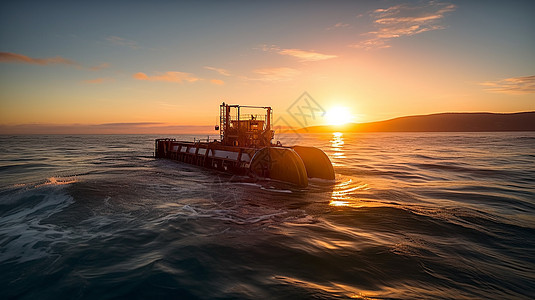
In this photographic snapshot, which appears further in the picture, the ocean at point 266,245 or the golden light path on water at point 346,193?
the golden light path on water at point 346,193

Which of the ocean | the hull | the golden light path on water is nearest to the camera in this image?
the ocean

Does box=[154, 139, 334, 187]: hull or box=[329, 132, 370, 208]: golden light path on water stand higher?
box=[154, 139, 334, 187]: hull

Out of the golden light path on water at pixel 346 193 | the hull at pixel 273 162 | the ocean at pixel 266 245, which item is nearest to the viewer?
the ocean at pixel 266 245

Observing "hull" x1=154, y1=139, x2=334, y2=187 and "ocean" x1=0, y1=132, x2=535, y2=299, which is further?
"hull" x1=154, y1=139, x2=334, y2=187

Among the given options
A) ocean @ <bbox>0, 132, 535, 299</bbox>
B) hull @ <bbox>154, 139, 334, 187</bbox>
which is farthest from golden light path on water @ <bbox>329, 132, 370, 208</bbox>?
hull @ <bbox>154, 139, 334, 187</bbox>

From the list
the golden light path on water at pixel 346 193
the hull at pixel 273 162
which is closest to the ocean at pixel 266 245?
the golden light path on water at pixel 346 193

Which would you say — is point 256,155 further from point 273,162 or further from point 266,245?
point 266,245

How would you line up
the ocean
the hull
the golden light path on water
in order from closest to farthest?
the ocean, the golden light path on water, the hull

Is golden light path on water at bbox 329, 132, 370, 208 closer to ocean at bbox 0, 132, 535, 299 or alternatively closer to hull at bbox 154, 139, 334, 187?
ocean at bbox 0, 132, 535, 299

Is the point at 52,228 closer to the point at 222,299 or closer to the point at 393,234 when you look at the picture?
the point at 222,299

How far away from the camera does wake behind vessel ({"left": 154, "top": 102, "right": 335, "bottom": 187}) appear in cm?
1855

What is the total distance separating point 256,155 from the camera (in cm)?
2000

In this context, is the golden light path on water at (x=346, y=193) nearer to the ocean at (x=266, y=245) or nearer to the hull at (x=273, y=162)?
the ocean at (x=266, y=245)

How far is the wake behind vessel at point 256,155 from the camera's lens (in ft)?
60.8
